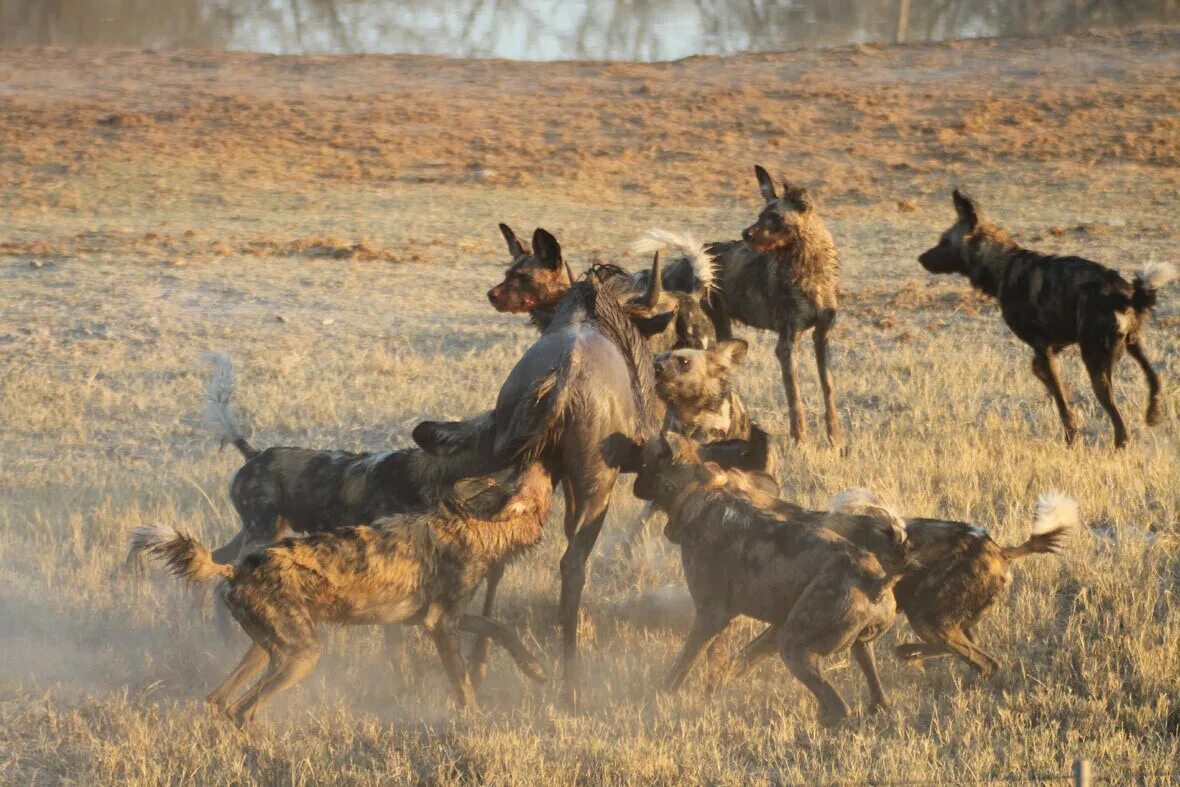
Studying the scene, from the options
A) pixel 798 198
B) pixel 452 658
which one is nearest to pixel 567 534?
pixel 452 658

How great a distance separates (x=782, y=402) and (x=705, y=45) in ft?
73.8

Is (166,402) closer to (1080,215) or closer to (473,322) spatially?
(473,322)

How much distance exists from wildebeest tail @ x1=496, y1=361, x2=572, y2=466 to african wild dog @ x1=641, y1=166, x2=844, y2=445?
3741mm

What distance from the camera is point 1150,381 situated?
928 centimetres

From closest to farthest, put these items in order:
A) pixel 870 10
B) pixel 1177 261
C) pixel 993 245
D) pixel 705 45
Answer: pixel 993 245 < pixel 1177 261 < pixel 705 45 < pixel 870 10

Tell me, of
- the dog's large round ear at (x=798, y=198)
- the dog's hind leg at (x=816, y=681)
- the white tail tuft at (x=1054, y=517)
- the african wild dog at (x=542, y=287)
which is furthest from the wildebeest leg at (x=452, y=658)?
the dog's large round ear at (x=798, y=198)

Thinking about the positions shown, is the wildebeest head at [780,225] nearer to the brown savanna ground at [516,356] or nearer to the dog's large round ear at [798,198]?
the dog's large round ear at [798,198]

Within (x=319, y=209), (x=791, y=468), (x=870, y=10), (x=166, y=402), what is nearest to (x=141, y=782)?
(x=791, y=468)

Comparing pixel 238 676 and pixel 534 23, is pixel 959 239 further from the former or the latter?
pixel 534 23

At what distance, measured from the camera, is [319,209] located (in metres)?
19.8

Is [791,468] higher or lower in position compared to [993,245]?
lower

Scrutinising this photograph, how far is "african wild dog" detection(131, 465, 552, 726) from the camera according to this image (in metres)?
5.73

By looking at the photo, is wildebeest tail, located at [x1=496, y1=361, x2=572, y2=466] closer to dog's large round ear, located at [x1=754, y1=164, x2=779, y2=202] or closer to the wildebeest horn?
the wildebeest horn

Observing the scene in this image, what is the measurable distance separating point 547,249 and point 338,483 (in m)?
1.39
